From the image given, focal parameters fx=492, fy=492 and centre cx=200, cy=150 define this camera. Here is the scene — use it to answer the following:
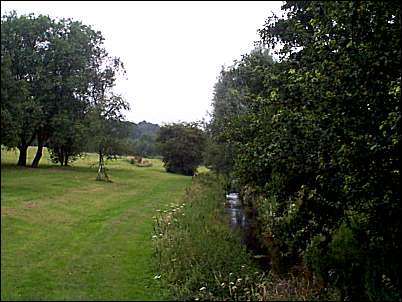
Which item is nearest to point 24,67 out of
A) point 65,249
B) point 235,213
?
point 65,249

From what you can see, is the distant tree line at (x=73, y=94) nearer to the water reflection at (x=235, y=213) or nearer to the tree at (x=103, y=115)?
the tree at (x=103, y=115)

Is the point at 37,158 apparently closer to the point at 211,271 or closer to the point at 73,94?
the point at 211,271

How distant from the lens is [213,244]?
52.7 ft

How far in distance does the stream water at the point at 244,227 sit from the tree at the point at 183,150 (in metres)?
31.9

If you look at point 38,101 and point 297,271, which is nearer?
point 297,271

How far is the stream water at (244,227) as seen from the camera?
1778cm

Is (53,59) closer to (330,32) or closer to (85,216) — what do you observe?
(85,216)

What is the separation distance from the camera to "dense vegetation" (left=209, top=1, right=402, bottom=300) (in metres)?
9.64

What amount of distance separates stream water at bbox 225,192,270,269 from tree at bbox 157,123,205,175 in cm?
3193

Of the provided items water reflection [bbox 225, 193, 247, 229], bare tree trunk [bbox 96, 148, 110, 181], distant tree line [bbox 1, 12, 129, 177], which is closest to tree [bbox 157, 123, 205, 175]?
distant tree line [bbox 1, 12, 129, 177]

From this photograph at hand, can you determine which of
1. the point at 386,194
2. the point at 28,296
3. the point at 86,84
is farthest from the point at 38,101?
the point at 386,194

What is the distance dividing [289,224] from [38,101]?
24513 millimetres

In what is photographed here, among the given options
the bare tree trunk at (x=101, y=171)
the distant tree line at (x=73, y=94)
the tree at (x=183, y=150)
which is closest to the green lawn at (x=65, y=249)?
the distant tree line at (x=73, y=94)

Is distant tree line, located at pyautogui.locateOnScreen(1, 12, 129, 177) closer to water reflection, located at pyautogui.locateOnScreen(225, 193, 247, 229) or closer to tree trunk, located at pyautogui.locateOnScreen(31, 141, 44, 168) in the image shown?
tree trunk, located at pyautogui.locateOnScreen(31, 141, 44, 168)
